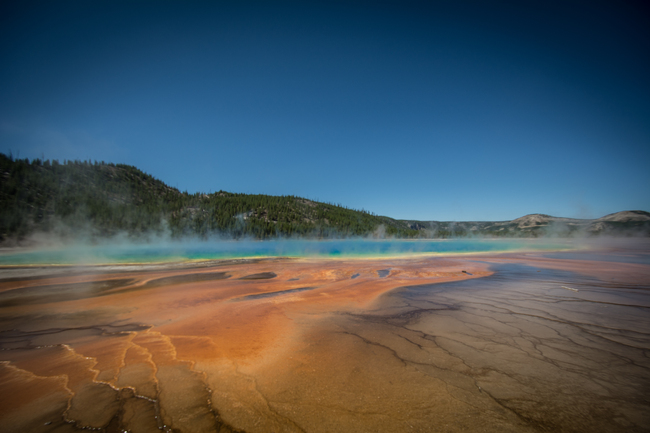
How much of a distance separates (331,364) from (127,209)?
3538 inches

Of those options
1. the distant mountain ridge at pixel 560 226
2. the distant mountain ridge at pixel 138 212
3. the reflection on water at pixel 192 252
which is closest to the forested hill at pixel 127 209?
the distant mountain ridge at pixel 138 212

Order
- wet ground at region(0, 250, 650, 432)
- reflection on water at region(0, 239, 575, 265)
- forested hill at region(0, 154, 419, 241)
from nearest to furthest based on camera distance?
wet ground at region(0, 250, 650, 432), reflection on water at region(0, 239, 575, 265), forested hill at region(0, 154, 419, 241)

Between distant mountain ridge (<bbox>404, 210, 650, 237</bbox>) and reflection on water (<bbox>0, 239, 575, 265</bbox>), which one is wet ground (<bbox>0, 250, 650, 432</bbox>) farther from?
distant mountain ridge (<bbox>404, 210, 650, 237</bbox>)

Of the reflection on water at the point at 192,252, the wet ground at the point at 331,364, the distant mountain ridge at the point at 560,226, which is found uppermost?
the distant mountain ridge at the point at 560,226

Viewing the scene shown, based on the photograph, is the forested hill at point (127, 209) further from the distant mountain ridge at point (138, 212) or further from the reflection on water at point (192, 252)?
the reflection on water at point (192, 252)

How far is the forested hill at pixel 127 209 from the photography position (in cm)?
5181

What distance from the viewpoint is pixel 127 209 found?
71062mm

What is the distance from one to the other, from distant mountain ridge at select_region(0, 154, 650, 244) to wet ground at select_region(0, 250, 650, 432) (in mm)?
61138

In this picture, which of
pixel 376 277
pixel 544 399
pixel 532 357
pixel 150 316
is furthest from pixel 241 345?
pixel 376 277

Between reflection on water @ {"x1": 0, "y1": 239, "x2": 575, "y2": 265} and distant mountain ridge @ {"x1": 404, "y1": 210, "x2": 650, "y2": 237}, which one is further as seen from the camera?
distant mountain ridge @ {"x1": 404, "y1": 210, "x2": 650, "y2": 237}

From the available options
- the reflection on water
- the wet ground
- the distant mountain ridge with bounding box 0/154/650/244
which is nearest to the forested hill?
the distant mountain ridge with bounding box 0/154/650/244

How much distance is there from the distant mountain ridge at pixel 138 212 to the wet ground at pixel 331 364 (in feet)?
201

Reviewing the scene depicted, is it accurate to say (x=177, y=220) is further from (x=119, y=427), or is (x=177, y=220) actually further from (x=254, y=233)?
(x=119, y=427)

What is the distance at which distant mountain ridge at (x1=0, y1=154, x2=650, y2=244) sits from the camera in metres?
52.1
